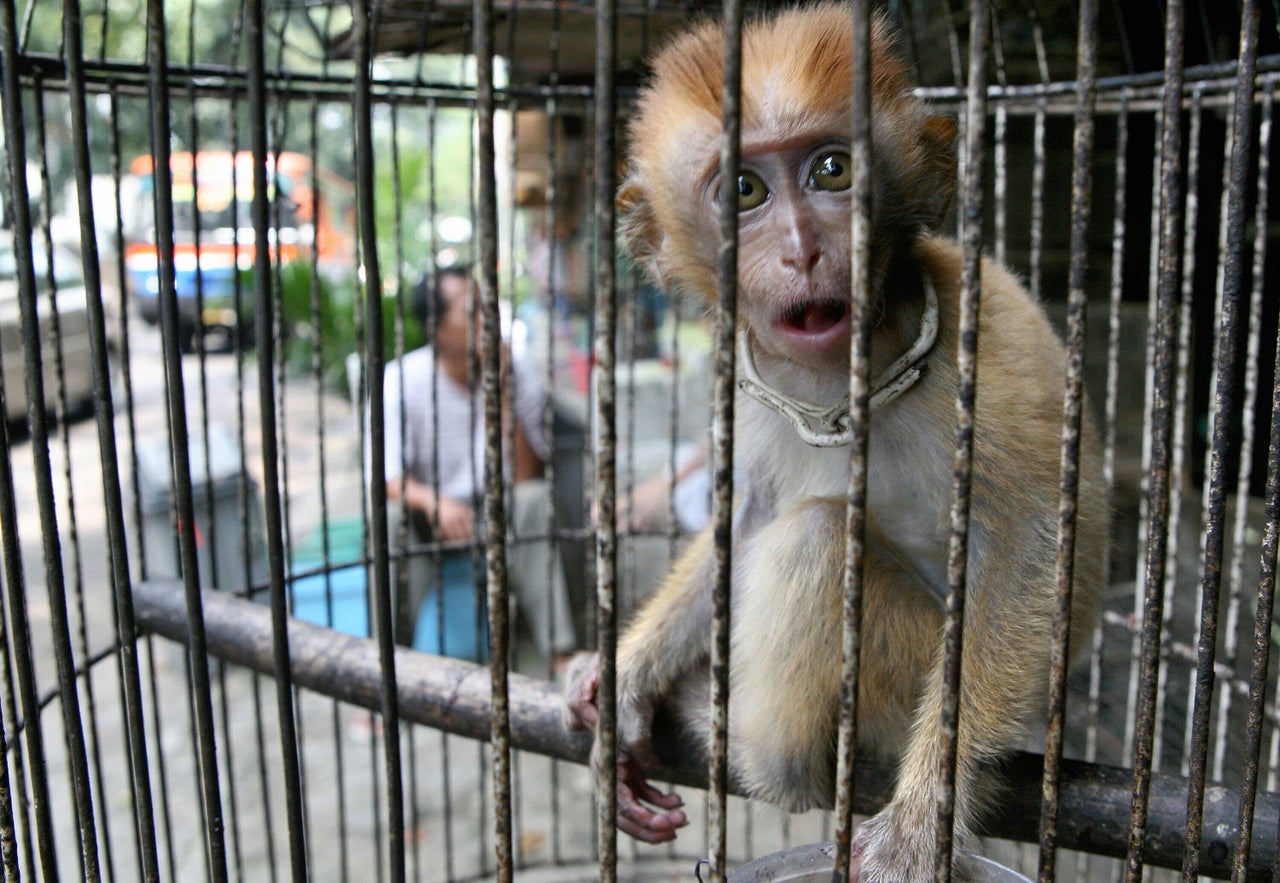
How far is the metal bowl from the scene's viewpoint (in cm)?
114

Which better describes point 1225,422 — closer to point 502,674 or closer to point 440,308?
point 502,674

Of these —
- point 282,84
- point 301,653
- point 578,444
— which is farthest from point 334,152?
point 301,653

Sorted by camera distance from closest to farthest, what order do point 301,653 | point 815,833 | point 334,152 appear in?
point 301,653 → point 815,833 → point 334,152

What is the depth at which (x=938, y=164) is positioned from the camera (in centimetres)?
172

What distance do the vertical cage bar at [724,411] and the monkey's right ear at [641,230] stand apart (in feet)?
3.77

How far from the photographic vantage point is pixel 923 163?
5.53 ft

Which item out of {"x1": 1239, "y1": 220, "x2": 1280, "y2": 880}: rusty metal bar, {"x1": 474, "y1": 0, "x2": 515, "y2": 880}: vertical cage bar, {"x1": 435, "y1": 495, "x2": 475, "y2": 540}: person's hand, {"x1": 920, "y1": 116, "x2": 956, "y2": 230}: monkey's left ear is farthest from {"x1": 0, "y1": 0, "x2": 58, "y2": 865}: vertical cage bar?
{"x1": 435, "y1": 495, "x2": 475, "y2": 540}: person's hand

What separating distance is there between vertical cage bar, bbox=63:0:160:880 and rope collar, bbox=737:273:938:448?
104 cm

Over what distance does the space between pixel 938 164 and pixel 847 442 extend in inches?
21.1

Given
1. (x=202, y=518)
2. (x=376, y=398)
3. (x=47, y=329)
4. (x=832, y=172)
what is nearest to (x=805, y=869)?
(x=376, y=398)

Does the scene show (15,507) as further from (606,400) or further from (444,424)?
(444,424)

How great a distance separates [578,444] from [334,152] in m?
17.0

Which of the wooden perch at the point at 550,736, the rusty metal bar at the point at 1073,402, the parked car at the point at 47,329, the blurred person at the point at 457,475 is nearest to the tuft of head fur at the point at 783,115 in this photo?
the rusty metal bar at the point at 1073,402

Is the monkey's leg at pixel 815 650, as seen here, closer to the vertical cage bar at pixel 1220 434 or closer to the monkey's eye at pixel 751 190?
the monkey's eye at pixel 751 190
